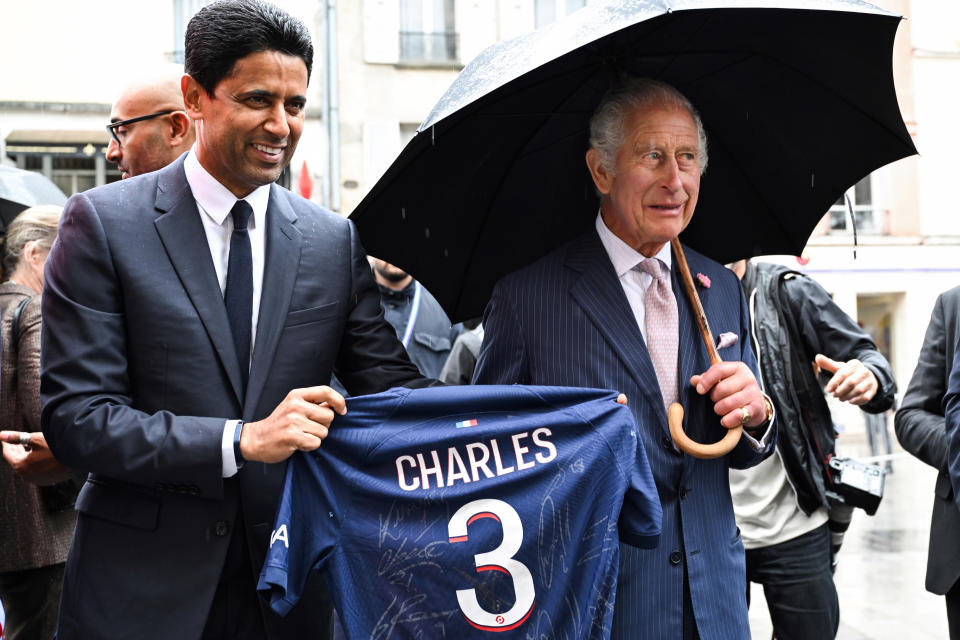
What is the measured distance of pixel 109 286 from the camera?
7.94 ft

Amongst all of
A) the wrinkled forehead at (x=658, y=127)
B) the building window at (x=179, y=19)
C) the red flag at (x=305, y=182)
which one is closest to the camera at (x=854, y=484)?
the wrinkled forehead at (x=658, y=127)

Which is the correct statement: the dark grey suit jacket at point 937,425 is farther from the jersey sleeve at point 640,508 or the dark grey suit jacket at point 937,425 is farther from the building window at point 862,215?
the building window at point 862,215

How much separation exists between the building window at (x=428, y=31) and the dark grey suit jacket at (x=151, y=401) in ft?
54.5

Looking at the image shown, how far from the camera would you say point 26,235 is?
4.34 m

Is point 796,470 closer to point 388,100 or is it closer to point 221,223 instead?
point 221,223

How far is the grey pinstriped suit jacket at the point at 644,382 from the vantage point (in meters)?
2.63

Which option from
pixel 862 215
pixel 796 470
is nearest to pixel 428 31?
pixel 862 215

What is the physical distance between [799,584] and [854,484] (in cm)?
47

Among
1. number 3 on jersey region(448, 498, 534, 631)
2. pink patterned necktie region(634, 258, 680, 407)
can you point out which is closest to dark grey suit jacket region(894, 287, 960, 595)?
pink patterned necktie region(634, 258, 680, 407)

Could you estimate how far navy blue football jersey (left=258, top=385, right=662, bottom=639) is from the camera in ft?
7.97

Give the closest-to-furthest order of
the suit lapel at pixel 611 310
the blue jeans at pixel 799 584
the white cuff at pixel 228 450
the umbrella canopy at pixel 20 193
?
the white cuff at pixel 228 450 < the suit lapel at pixel 611 310 < the blue jeans at pixel 799 584 < the umbrella canopy at pixel 20 193

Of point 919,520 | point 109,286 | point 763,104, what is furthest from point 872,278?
point 109,286

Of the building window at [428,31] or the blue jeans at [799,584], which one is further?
the building window at [428,31]

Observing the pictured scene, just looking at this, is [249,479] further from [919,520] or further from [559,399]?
[919,520]
